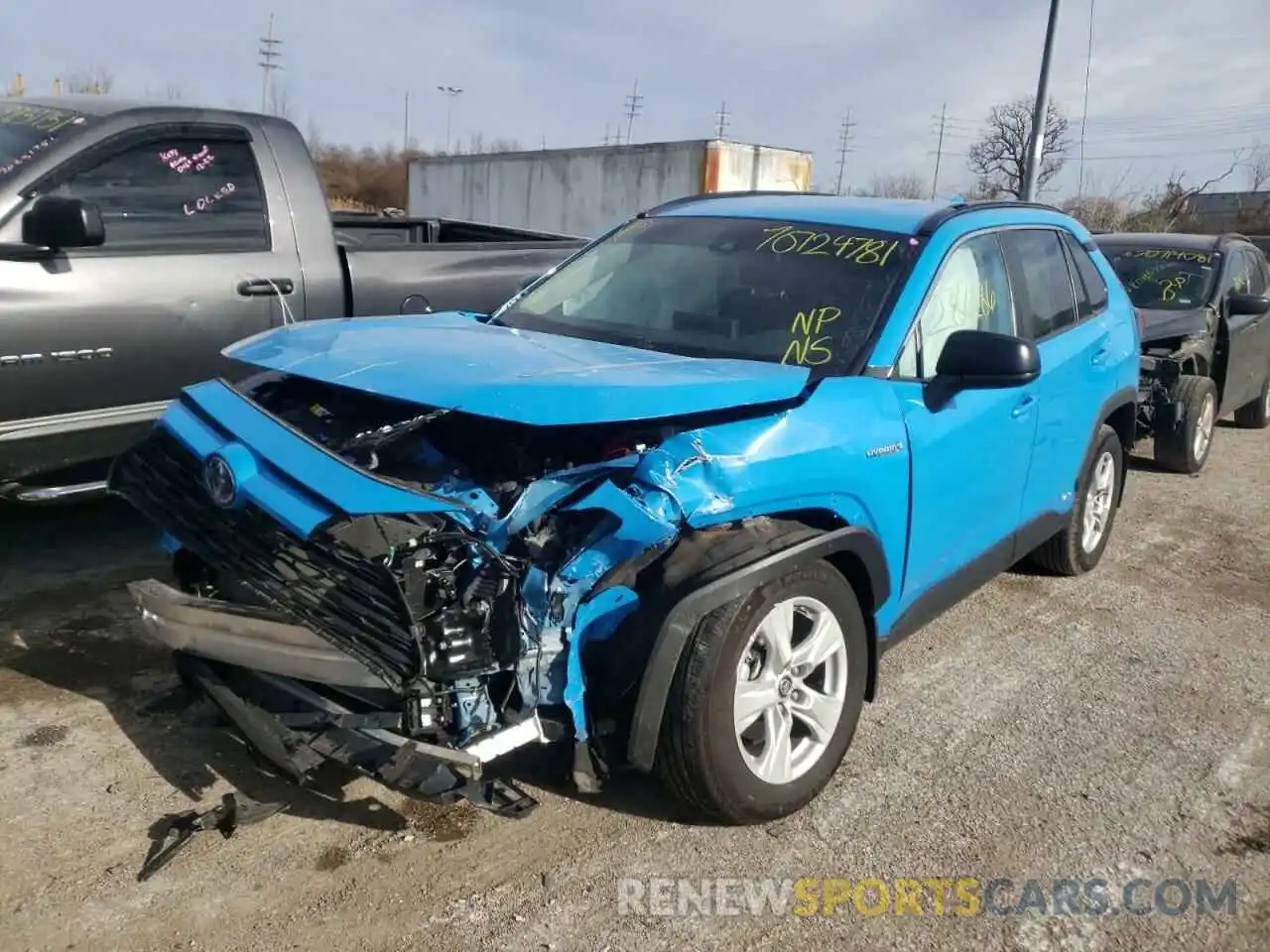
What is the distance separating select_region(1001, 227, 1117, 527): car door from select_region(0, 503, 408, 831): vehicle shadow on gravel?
2.96 m

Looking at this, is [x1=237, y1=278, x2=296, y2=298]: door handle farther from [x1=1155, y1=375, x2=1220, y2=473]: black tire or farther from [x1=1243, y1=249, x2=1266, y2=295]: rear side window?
[x1=1243, y1=249, x2=1266, y2=295]: rear side window

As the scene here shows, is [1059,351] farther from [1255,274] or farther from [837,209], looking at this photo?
[1255,274]

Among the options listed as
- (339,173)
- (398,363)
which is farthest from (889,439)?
(339,173)

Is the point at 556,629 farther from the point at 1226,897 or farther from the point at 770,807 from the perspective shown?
the point at 1226,897

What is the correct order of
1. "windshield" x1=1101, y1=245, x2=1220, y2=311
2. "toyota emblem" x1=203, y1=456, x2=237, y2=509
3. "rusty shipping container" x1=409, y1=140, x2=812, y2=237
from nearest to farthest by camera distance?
"toyota emblem" x1=203, y1=456, x2=237, y2=509, "windshield" x1=1101, y1=245, x2=1220, y2=311, "rusty shipping container" x1=409, y1=140, x2=812, y2=237

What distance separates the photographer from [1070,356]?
14.9 feet

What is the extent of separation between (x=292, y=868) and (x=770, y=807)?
4.36 feet

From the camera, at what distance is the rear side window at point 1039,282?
4355 millimetres

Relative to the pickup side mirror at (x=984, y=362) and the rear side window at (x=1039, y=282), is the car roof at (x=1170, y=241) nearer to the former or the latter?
the rear side window at (x=1039, y=282)

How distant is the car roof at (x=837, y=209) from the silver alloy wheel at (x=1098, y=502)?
4.40 feet

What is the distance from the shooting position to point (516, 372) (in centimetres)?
298

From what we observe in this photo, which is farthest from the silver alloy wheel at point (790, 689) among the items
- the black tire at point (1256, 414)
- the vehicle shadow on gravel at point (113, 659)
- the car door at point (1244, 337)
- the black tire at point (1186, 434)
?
the black tire at point (1256, 414)

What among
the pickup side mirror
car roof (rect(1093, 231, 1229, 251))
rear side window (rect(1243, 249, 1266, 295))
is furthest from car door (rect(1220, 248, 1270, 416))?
the pickup side mirror

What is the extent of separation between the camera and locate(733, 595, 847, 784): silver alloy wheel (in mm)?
2980
